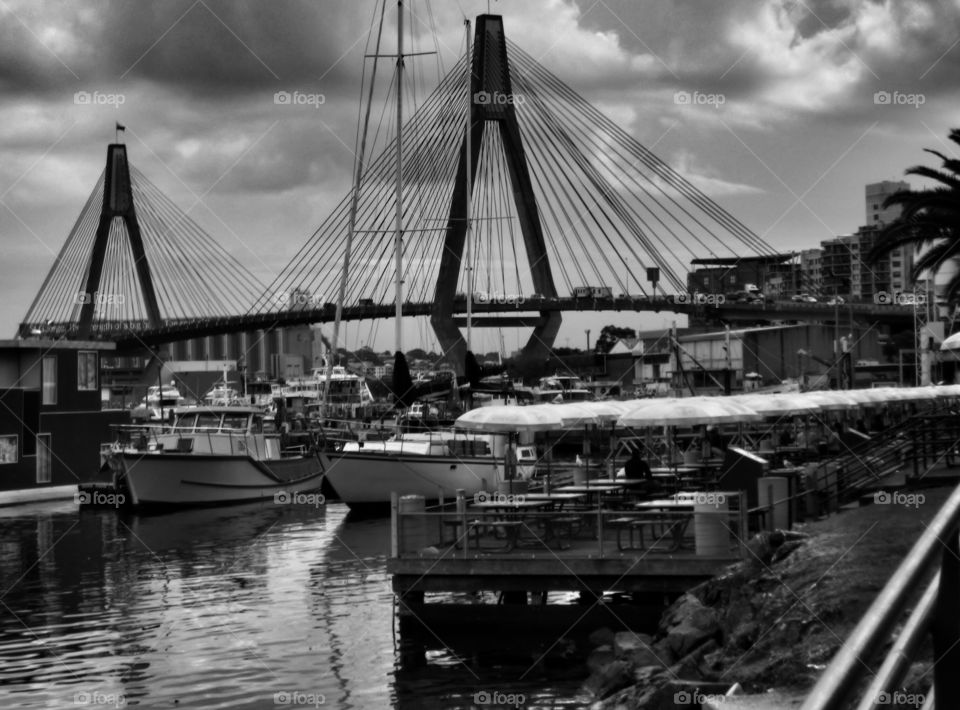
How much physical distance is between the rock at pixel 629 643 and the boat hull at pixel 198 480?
89.0 ft

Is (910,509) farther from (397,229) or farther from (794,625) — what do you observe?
(397,229)

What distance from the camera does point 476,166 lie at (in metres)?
56.6

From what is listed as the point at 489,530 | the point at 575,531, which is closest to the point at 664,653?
the point at 575,531

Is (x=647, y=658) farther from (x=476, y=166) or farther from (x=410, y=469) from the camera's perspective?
(x=476, y=166)

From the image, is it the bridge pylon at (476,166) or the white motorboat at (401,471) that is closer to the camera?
the white motorboat at (401,471)

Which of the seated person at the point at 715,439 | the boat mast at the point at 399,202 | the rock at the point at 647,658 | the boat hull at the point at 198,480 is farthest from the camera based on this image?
the boat mast at the point at 399,202

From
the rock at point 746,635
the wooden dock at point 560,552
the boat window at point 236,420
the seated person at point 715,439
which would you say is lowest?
the rock at point 746,635

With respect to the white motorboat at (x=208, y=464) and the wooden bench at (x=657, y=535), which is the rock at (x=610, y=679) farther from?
the white motorboat at (x=208, y=464)

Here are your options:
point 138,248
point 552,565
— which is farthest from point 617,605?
point 138,248

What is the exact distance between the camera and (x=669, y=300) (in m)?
77.1

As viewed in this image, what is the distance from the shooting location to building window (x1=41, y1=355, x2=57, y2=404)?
4250 centimetres

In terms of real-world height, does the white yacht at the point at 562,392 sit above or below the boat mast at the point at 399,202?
below

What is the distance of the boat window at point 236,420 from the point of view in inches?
1746

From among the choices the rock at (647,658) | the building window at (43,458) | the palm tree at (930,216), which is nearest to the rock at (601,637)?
the rock at (647,658)
